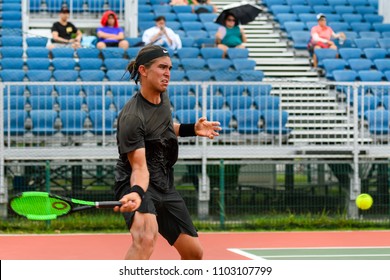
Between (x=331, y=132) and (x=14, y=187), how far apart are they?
5432 millimetres

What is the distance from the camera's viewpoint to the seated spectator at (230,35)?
20234 mm

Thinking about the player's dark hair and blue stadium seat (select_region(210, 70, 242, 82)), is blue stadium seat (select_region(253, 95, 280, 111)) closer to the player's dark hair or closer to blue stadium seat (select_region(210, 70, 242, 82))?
blue stadium seat (select_region(210, 70, 242, 82))

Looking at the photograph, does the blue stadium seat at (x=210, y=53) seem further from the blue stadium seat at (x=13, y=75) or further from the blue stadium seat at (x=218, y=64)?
the blue stadium seat at (x=13, y=75)

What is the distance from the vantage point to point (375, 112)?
56.0 ft

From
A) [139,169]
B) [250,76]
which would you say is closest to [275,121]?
[250,76]

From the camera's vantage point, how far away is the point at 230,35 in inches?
802

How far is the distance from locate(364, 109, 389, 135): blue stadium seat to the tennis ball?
1.38 meters

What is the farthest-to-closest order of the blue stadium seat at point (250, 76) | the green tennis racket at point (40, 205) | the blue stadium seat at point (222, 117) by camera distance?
the blue stadium seat at point (250, 76) < the blue stadium seat at point (222, 117) < the green tennis racket at point (40, 205)

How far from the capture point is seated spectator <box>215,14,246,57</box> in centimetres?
2023

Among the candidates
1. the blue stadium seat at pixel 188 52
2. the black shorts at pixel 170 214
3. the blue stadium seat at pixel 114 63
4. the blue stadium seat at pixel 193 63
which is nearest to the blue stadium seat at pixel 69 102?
the blue stadium seat at pixel 114 63

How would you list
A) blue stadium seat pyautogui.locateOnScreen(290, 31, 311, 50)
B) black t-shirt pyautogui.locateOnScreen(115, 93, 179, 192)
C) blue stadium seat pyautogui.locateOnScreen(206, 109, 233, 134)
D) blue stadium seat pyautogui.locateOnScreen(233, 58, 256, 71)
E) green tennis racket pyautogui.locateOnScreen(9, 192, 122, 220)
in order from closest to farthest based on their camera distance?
green tennis racket pyautogui.locateOnScreen(9, 192, 122, 220), black t-shirt pyautogui.locateOnScreen(115, 93, 179, 192), blue stadium seat pyautogui.locateOnScreen(206, 109, 233, 134), blue stadium seat pyautogui.locateOnScreen(233, 58, 256, 71), blue stadium seat pyautogui.locateOnScreen(290, 31, 311, 50)

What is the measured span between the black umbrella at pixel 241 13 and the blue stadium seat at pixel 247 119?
151 inches

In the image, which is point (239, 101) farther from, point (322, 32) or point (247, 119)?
point (322, 32)

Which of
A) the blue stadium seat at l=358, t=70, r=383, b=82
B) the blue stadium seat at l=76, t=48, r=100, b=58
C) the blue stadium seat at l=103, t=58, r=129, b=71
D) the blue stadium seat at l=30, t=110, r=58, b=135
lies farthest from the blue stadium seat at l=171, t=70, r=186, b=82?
the blue stadium seat at l=358, t=70, r=383, b=82
